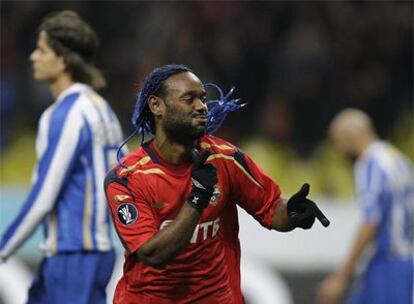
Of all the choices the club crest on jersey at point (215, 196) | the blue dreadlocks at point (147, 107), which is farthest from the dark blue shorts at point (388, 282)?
the club crest on jersey at point (215, 196)

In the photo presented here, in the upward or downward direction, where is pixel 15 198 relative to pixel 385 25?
downward

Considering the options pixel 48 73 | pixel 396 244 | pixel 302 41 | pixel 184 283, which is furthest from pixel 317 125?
pixel 184 283

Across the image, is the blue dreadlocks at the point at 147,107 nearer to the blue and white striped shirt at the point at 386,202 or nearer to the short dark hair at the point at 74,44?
the short dark hair at the point at 74,44

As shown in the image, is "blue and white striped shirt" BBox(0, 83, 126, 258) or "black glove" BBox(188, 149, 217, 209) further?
"blue and white striped shirt" BBox(0, 83, 126, 258)

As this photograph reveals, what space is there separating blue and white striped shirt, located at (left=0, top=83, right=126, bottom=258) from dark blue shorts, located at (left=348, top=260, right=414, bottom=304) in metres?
2.47

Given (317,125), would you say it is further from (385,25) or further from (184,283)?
(184,283)

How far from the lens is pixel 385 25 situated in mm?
10938

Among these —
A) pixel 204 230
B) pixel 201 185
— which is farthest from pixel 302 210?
pixel 201 185

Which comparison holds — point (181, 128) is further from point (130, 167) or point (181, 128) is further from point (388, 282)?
point (388, 282)

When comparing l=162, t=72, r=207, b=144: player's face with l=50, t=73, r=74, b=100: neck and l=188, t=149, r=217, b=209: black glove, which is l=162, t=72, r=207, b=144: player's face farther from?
l=50, t=73, r=74, b=100: neck

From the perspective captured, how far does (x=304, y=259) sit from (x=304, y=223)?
4815 millimetres

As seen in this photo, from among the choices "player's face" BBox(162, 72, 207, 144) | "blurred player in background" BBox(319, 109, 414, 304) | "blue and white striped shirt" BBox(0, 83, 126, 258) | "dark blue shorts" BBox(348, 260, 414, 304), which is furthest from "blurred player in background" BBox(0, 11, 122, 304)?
"dark blue shorts" BBox(348, 260, 414, 304)

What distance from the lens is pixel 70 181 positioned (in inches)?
216

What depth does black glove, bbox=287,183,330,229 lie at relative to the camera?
13.6ft
